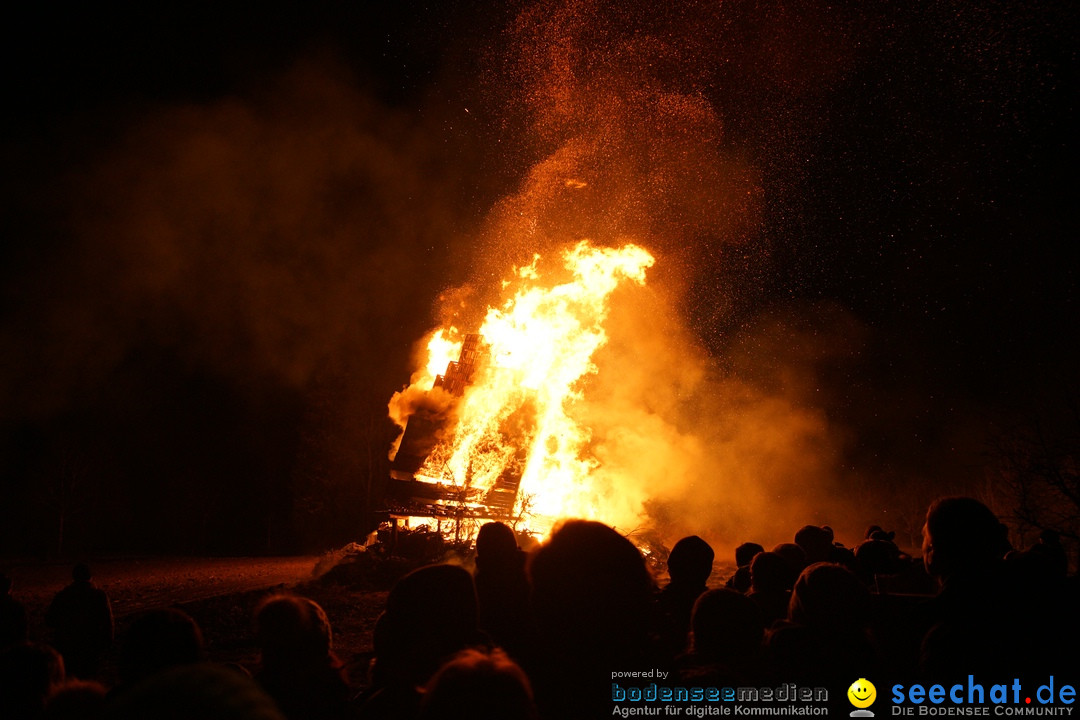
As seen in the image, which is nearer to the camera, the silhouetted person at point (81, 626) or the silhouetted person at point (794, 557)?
the silhouetted person at point (794, 557)

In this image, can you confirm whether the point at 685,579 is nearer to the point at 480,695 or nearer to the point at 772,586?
the point at 772,586

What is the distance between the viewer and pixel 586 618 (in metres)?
2.12

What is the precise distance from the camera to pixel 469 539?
44.6 ft

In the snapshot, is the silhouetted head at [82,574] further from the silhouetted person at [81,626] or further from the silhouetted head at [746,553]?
the silhouetted head at [746,553]

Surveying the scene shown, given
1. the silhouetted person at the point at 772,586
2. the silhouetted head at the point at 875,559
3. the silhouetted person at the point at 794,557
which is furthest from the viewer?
the silhouetted head at the point at 875,559

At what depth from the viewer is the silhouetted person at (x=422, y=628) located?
2.20 metres

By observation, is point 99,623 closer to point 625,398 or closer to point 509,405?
point 509,405

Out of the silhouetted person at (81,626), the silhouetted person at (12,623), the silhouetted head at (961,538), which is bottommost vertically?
the silhouetted person at (81,626)

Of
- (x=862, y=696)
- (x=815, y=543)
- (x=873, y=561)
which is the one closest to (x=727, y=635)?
(x=862, y=696)

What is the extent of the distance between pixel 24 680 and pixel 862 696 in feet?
10.4

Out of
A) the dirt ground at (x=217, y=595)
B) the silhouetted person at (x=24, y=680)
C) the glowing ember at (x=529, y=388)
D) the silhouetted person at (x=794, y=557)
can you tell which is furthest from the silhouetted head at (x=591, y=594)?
the glowing ember at (x=529, y=388)

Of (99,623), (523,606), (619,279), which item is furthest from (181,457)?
(523,606)

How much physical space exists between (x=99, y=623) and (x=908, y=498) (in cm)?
2645

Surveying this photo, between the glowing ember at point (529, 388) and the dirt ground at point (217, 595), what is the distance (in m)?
4.50
